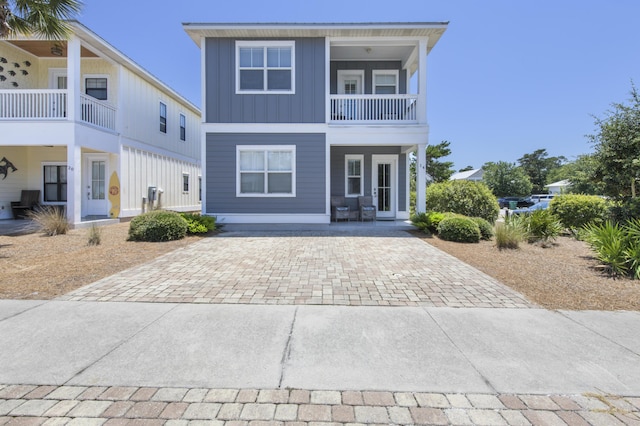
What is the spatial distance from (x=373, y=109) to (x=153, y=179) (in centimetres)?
1134

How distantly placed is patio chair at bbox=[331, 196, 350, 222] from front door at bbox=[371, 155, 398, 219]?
150 cm

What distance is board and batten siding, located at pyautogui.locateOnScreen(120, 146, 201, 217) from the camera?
14841 mm

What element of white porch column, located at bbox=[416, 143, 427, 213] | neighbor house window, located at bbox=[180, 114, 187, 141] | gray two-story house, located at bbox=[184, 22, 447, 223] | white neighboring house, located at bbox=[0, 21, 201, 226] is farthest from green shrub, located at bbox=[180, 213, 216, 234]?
neighbor house window, located at bbox=[180, 114, 187, 141]

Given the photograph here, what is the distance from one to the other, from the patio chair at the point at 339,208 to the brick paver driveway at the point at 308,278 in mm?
4828

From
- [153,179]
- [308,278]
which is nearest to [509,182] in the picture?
[153,179]

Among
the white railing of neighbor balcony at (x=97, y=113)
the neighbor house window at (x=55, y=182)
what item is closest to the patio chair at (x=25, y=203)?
the neighbor house window at (x=55, y=182)

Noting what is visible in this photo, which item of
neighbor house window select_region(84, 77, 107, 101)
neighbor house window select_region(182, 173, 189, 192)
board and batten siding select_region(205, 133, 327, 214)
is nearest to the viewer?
board and batten siding select_region(205, 133, 327, 214)

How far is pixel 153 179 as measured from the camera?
17.0m

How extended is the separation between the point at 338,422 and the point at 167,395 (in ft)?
4.51

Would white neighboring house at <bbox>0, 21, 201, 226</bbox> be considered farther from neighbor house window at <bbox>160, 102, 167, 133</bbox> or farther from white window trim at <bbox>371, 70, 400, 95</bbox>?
white window trim at <bbox>371, 70, 400, 95</bbox>

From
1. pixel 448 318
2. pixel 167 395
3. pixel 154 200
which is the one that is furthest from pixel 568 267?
pixel 154 200

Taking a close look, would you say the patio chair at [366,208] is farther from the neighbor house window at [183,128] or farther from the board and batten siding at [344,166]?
the neighbor house window at [183,128]

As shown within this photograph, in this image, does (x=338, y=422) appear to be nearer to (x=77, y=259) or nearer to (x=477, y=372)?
(x=477, y=372)

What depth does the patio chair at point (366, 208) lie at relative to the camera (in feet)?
44.9
